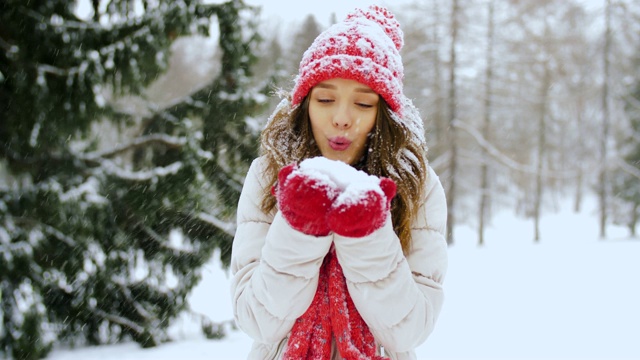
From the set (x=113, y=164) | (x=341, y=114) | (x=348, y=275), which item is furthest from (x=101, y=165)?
(x=348, y=275)

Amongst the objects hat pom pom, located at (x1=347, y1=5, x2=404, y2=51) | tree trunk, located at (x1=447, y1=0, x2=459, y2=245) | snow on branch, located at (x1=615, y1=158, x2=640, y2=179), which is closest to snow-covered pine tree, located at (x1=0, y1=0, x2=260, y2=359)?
hat pom pom, located at (x1=347, y1=5, x2=404, y2=51)

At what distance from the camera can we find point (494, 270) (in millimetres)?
13953

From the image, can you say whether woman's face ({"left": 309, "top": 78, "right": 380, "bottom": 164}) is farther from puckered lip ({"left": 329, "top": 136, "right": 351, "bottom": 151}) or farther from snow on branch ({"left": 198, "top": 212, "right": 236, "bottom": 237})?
snow on branch ({"left": 198, "top": 212, "right": 236, "bottom": 237})

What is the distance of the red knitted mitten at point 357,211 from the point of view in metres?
1.05

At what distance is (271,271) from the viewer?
1.21 metres

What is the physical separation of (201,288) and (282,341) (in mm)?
7351

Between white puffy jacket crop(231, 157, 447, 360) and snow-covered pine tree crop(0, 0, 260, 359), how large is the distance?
378cm

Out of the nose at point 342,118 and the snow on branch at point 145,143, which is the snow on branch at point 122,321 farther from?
the nose at point 342,118

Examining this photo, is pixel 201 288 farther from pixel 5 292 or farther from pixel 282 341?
pixel 282 341

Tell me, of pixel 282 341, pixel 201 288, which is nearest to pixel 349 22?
pixel 282 341

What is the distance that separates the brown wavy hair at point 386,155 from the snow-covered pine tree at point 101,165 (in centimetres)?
368

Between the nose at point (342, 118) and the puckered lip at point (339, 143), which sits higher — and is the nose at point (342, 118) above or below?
above

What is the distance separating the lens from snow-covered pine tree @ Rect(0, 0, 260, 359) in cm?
485

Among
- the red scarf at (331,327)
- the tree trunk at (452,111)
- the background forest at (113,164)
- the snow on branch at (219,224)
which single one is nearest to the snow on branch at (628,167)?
the tree trunk at (452,111)
